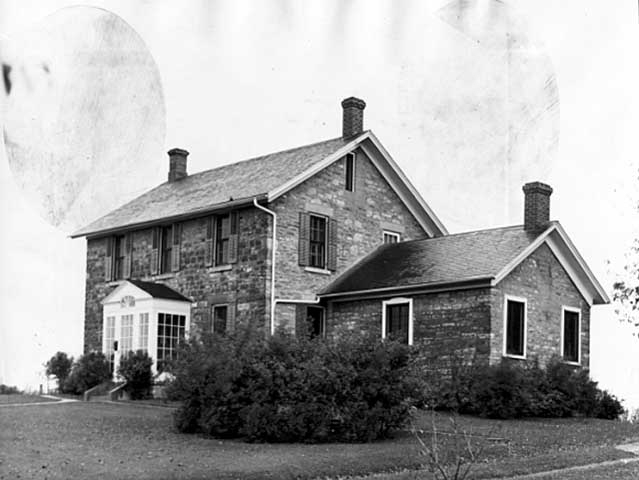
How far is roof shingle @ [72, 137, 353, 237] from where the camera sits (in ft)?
84.9

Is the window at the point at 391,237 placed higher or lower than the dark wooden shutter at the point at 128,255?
higher

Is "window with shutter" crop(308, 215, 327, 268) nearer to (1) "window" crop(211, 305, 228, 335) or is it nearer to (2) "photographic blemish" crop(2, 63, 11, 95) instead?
(1) "window" crop(211, 305, 228, 335)

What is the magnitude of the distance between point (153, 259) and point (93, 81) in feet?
59.5

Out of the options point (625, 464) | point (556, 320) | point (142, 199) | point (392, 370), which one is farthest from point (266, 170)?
point (625, 464)

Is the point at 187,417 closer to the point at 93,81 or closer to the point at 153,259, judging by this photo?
the point at 93,81

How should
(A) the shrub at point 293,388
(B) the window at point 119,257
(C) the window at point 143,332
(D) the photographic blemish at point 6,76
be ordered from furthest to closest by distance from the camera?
(B) the window at point 119,257 → (C) the window at point 143,332 → (A) the shrub at point 293,388 → (D) the photographic blemish at point 6,76

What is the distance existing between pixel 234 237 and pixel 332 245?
2.74 meters

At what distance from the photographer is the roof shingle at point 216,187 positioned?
2589cm

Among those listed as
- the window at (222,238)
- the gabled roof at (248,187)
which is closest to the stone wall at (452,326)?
the gabled roof at (248,187)

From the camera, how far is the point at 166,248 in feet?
92.0

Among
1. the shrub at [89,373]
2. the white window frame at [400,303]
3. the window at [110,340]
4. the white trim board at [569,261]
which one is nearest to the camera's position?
the white window frame at [400,303]

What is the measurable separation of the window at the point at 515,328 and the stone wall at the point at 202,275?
6.08m

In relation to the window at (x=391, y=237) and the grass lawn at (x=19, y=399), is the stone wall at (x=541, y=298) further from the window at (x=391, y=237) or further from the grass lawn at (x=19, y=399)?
the grass lawn at (x=19, y=399)

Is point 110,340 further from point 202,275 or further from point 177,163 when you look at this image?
point 177,163
